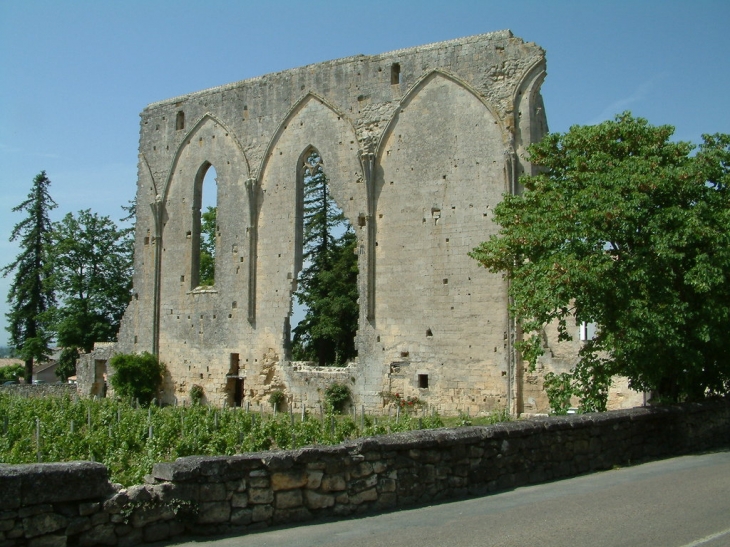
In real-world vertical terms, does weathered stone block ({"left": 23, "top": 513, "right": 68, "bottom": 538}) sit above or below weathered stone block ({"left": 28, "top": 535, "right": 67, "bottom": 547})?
above

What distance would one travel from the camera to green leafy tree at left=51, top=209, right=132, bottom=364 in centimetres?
3325

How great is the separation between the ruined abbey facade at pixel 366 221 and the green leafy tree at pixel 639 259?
4.53m

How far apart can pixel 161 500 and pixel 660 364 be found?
8538mm

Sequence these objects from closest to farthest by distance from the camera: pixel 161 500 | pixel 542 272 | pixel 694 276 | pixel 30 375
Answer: pixel 161 500, pixel 694 276, pixel 542 272, pixel 30 375

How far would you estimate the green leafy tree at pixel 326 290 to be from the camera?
95.2ft

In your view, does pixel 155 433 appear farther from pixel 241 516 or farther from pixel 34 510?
pixel 34 510

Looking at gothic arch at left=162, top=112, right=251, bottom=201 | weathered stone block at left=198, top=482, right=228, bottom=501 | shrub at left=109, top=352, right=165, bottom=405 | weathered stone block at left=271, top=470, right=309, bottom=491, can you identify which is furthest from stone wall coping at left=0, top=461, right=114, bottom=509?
shrub at left=109, top=352, right=165, bottom=405

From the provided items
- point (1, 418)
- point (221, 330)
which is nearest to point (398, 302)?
point (221, 330)

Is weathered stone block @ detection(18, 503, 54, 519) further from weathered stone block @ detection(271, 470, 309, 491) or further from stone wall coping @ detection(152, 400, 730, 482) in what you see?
weathered stone block @ detection(271, 470, 309, 491)

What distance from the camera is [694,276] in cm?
1088

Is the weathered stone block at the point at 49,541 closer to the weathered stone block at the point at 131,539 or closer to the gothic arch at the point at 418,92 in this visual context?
the weathered stone block at the point at 131,539

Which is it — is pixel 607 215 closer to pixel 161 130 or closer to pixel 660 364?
pixel 660 364

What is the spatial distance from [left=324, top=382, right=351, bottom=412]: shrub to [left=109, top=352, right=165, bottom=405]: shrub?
20.3 feet

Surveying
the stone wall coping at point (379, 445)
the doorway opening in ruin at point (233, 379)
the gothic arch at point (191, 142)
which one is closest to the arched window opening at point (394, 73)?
the gothic arch at point (191, 142)
